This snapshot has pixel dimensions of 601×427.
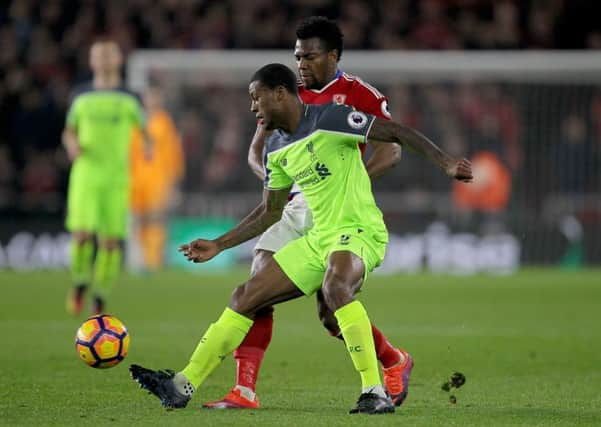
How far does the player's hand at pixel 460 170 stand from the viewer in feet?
19.2

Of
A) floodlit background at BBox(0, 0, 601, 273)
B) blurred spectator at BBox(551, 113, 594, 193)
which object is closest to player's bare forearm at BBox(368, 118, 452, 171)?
floodlit background at BBox(0, 0, 601, 273)

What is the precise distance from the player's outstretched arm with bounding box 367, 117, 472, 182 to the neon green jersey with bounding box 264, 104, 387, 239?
0.06 metres

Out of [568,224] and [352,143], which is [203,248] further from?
[568,224]

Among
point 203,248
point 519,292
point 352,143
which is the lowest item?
point 519,292

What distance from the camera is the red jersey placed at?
7191 mm

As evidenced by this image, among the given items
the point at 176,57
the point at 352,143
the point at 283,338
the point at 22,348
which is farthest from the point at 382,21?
the point at 352,143

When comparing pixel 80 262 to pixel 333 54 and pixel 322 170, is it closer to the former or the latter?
pixel 333 54

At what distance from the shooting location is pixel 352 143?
21.2 feet

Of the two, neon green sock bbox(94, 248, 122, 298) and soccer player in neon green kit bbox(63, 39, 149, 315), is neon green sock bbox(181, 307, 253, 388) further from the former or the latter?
soccer player in neon green kit bbox(63, 39, 149, 315)

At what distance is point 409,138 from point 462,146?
14221mm

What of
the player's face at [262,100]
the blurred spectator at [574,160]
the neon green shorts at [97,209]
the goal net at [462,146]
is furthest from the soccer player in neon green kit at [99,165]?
the blurred spectator at [574,160]

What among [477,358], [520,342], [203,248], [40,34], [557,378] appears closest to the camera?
[203,248]

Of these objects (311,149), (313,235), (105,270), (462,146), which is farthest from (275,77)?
(462,146)

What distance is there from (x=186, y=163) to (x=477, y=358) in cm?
1144
